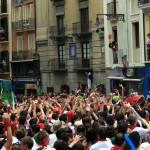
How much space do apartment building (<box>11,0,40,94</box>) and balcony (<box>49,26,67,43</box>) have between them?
3326 mm

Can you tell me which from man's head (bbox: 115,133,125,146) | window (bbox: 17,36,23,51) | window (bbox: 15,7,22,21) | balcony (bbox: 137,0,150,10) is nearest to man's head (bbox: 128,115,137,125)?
man's head (bbox: 115,133,125,146)

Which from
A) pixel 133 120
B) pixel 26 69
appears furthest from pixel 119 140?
pixel 26 69

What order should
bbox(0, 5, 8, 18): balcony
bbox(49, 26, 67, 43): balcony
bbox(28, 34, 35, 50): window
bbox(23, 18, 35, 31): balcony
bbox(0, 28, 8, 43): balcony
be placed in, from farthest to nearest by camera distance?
1. bbox(0, 5, 8, 18): balcony
2. bbox(0, 28, 8, 43): balcony
3. bbox(28, 34, 35, 50): window
4. bbox(23, 18, 35, 31): balcony
5. bbox(49, 26, 67, 43): balcony

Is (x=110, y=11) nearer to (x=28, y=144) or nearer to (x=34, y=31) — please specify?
(x=34, y=31)

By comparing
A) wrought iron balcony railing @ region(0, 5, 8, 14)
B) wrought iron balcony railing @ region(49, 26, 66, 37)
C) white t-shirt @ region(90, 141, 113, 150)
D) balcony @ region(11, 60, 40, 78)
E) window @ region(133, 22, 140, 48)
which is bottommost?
white t-shirt @ region(90, 141, 113, 150)

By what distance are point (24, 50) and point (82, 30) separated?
9.80 metres

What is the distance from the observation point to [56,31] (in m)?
42.3

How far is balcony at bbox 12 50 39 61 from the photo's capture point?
4552cm

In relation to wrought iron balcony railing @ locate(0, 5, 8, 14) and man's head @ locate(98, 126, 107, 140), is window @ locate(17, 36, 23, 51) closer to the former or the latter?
wrought iron balcony railing @ locate(0, 5, 8, 14)

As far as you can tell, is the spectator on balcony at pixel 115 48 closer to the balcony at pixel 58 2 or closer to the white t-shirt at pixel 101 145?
the balcony at pixel 58 2

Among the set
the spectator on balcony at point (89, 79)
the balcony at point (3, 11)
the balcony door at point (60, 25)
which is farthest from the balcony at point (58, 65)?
the balcony at point (3, 11)

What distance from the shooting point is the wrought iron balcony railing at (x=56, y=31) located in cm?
4158

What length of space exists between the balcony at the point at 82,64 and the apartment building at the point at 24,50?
5586mm

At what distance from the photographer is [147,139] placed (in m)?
10.1
